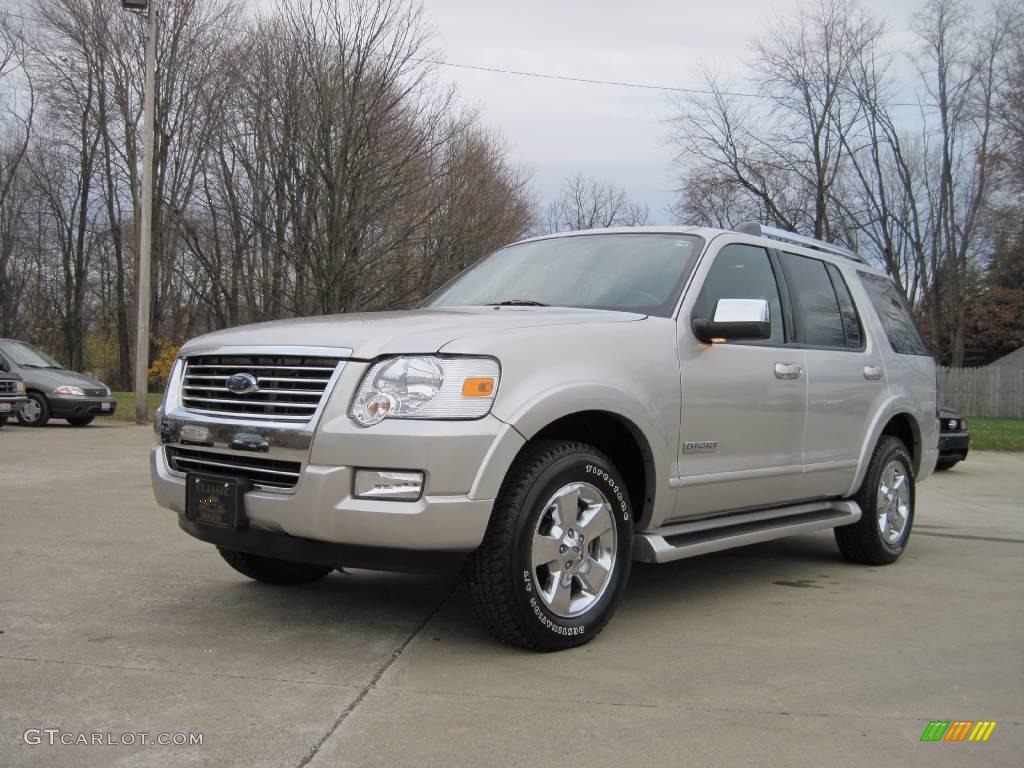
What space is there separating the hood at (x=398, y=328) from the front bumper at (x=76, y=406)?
14.0 metres

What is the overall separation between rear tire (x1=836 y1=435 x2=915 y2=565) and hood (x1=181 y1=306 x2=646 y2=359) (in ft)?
7.79

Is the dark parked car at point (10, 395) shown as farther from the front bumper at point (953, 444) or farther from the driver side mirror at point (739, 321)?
the driver side mirror at point (739, 321)

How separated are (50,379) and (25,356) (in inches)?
49.0

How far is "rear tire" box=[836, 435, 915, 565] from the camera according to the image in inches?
236

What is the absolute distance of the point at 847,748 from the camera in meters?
3.01

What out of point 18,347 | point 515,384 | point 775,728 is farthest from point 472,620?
point 18,347

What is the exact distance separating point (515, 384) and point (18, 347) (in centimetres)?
1695

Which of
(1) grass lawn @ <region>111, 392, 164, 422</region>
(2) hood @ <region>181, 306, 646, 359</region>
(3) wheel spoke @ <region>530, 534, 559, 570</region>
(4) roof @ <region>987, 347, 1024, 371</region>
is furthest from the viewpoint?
(4) roof @ <region>987, 347, 1024, 371</region>

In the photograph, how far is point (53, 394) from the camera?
1691 centimetres

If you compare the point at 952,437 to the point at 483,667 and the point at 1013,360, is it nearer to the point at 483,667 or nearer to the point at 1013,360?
the point at 483,667

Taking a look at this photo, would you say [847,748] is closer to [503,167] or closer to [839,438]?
[839,438]

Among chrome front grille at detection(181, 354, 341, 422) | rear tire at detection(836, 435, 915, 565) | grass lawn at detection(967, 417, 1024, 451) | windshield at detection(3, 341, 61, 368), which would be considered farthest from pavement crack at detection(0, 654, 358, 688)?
grass lawn at detection(967, 417, 1024, 451)

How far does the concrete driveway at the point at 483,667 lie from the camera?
2.98 meters

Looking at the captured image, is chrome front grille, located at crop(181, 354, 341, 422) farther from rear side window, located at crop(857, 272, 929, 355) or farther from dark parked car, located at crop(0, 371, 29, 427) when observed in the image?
dark parked car, located at crop(0, 371, 29, 427)
